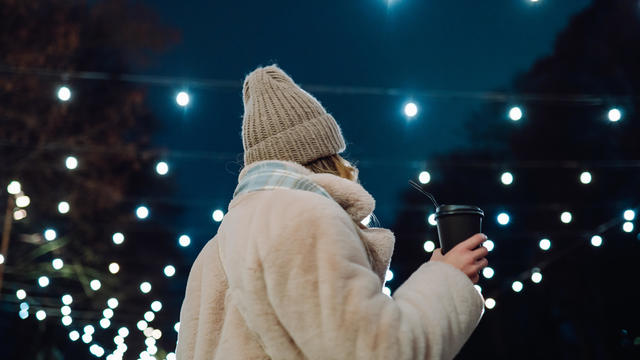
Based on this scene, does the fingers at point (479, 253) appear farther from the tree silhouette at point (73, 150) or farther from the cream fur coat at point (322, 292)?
the tree silhouette at point (73, 150)

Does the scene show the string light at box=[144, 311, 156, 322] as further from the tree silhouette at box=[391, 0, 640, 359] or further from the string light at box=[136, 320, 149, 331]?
the tree silhouette at box=[391, 0, 640, 359]

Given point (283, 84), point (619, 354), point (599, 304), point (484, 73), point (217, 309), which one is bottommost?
point (217, 309)

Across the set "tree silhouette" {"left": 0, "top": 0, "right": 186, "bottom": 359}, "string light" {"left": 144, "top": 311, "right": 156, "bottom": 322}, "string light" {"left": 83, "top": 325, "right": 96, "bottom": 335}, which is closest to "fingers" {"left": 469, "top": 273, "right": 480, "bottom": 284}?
"tree silhouette" {"left": 0, "top": 0, "right": 186, "bottom": 359}

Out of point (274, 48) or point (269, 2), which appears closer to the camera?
point (269, 2)

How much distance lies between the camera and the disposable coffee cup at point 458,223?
1675 mm

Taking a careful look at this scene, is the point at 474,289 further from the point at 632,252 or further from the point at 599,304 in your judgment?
the point at 599,304

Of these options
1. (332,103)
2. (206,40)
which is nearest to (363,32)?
(332,103)

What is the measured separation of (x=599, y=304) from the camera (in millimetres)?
14383

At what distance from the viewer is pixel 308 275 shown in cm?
141

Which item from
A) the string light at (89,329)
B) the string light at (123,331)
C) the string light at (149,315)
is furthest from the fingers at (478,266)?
the string light at (123,331)

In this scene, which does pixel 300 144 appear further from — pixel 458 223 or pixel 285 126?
pixel 458 223

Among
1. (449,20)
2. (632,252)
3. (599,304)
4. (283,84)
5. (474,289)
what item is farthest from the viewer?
(449,20)

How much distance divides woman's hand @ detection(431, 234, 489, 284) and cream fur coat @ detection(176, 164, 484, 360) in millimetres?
39

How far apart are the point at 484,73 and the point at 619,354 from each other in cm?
1176
